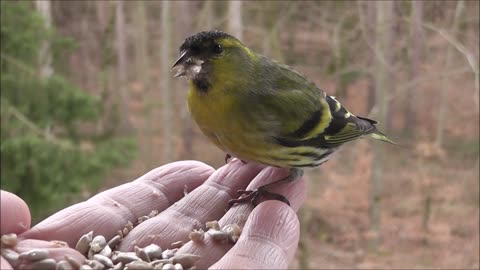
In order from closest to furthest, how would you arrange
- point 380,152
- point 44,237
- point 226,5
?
point 44,237
point 226,5
point 380,152

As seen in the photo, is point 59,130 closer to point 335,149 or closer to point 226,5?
point 226,5

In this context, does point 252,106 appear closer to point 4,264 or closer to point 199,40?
point 199,40

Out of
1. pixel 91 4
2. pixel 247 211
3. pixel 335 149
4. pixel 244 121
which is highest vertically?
pixel 91 4

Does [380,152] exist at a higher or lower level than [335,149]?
lower

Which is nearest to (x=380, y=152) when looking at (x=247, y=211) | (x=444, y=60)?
(x=444, y=60)

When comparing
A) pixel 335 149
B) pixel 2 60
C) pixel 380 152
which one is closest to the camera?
pixel 335 149

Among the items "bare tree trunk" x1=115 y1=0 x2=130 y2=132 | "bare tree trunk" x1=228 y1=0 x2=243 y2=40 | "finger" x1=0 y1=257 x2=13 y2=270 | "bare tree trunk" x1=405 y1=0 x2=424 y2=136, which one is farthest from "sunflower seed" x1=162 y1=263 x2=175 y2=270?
"bare tree trunk" x1=115 y1=0 x2=130 y2=132
